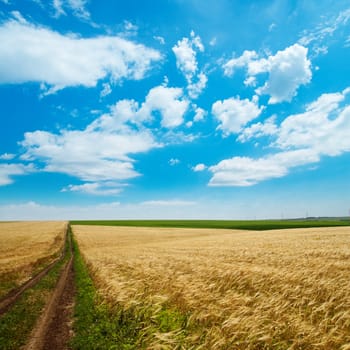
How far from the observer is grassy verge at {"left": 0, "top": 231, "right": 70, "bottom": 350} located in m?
7.31

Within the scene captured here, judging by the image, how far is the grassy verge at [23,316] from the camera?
288 inches

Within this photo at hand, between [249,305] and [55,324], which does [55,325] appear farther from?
[249,305]

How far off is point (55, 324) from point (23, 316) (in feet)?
6.02

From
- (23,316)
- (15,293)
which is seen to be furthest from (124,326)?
(15,293)

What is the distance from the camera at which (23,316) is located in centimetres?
925

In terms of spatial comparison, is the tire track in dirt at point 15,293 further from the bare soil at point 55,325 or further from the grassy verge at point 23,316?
the bare soil at point 55,325

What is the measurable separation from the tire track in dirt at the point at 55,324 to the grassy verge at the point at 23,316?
0.80ft

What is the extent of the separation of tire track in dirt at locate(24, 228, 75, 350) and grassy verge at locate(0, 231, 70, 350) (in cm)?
24

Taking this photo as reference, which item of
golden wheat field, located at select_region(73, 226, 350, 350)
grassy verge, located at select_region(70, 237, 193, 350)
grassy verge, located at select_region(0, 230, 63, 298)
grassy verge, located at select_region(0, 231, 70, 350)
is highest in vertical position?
golden wheat field, located at select_region(73, 226, 350, 350)

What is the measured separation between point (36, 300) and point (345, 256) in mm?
15523

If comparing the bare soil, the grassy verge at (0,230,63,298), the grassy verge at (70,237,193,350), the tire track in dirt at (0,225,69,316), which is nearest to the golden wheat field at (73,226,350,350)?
the grassy verge at (70,237,193,350)

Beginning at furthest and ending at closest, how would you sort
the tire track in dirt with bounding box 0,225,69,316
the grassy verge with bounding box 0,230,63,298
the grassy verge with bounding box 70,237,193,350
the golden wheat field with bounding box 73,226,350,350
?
the grassy verge with bounding box 0,230,63,298 < the tire track in dirt with bounding box 0,225,69,316 < the grassy verge with bounding box 70,237,193,350 < the golden wheat field with bounding box 73,226,350,350

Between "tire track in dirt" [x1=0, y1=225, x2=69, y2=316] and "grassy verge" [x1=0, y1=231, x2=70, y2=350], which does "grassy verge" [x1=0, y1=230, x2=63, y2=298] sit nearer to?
"tire track in dirt" [x1=0, y1=225, x2=69, y2=316]

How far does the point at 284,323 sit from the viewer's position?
531 cm
